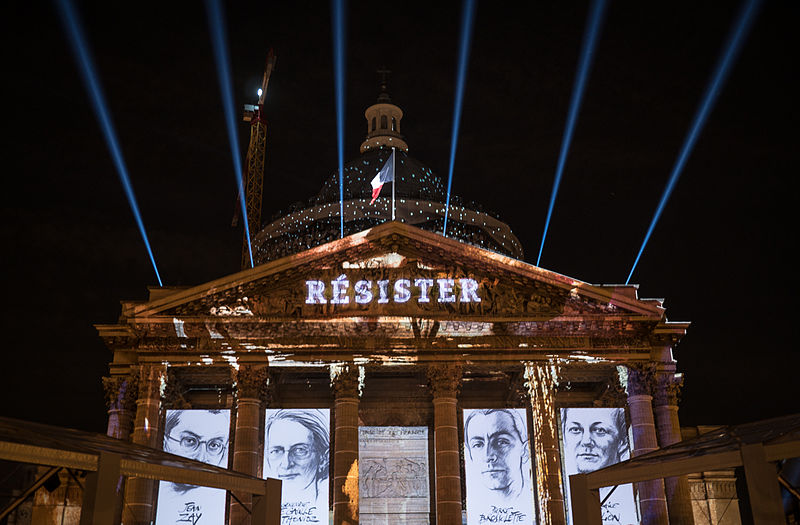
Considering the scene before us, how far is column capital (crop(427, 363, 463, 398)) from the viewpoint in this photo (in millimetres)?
30734

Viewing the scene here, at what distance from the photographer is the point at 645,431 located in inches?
1216

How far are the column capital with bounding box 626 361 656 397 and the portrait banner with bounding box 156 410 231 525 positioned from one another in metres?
16.4

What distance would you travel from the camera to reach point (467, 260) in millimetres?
31484

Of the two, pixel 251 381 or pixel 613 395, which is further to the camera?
pixel 613 395

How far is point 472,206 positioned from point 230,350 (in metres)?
34.7

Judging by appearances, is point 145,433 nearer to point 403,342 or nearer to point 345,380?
point 345,380

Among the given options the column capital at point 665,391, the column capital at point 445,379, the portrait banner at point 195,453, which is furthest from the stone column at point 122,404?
the column capital at point 665,391

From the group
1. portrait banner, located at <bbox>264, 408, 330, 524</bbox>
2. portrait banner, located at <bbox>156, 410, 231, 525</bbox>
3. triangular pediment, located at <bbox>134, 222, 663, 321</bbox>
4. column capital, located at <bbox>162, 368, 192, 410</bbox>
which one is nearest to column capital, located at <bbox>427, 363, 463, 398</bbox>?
triangular pediment, located at <bbox>134, 222, 663, 321</bbox>

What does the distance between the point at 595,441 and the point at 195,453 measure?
16.4m

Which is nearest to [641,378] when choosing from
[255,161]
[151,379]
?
[151,379]

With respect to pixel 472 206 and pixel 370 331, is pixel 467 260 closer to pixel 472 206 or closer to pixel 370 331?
pixel 370 331

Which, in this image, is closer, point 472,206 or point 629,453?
point 629,453

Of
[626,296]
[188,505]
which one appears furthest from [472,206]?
[188,505]

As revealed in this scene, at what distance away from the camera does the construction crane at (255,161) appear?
66188mm
